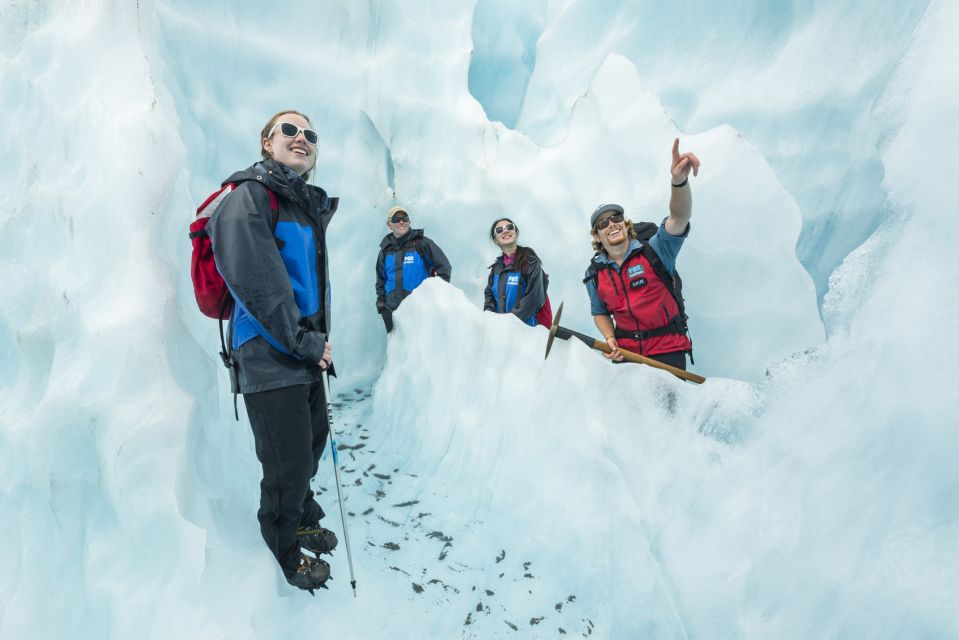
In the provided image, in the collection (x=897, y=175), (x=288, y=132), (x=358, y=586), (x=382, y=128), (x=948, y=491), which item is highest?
(x=382, y=128)

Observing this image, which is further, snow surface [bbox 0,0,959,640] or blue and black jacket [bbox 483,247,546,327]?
blue and black jacket [bbox 483,247,546,327]

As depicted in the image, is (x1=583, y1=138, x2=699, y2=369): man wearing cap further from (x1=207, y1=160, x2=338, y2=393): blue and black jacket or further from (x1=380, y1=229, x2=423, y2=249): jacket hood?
(x1=380, y1=229, x2=423, y2=249): jacket hood

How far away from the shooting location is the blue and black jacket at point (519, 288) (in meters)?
3.81

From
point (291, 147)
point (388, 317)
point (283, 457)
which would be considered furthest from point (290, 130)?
point (388, 317)

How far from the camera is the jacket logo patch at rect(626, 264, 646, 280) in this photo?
260 cm

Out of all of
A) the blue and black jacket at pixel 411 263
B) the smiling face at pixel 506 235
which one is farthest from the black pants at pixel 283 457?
the blue and black jacket at pixel 411 263

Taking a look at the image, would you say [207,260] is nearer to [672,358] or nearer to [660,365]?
[660,365]

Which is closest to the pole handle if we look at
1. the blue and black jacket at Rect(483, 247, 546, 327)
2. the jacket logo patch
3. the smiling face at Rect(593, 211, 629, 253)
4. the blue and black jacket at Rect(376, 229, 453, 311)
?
the jacket logo patch

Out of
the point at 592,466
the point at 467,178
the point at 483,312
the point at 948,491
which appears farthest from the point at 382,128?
the point at 948,491

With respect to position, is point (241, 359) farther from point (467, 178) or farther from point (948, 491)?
point (467, 178)

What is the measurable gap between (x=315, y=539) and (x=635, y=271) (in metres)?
1.88

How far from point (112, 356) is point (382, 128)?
14.2 ft

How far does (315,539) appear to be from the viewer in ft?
7.61

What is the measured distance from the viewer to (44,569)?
76.2 inches
